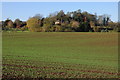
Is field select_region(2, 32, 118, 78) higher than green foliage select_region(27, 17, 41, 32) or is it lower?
lower

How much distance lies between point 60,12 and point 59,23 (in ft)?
17.0

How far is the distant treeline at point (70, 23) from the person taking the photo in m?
91.7

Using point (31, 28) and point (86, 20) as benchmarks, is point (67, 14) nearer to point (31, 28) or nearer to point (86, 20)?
point (86, 20)

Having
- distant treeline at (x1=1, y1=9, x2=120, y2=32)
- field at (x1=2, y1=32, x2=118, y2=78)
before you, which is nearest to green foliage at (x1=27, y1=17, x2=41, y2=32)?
distant treeline at (x1=1, y1=9, x2=120, y2=32)

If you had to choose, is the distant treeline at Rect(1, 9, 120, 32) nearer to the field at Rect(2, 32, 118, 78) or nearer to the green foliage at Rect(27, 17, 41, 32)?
the green foliage at Rect(27, 17, 41, 32)

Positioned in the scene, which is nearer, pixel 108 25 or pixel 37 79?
pixel 37 79

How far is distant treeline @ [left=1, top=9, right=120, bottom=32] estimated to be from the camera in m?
91.7

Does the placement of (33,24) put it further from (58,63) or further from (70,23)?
(58,63)

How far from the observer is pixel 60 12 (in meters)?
95.4

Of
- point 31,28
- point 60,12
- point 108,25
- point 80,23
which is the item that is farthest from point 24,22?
point 108,25

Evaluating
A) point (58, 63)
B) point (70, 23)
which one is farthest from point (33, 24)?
point (58, 63)

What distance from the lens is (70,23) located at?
93.0m

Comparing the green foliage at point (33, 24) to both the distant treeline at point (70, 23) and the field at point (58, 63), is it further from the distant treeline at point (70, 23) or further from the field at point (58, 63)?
the field at point (58, 63)

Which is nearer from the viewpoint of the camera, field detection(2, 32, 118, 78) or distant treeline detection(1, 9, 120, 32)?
field detection(2, 32, 118, 78)
